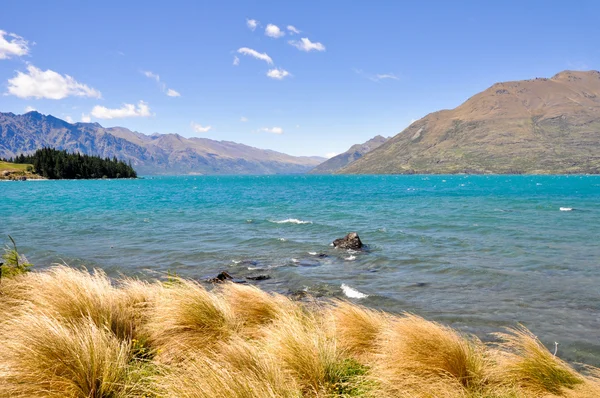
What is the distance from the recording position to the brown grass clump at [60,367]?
4.73 m

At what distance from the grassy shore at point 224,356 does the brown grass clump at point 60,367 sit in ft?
0.05

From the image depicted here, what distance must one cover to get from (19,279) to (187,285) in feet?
16.4

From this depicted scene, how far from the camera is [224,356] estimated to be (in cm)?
566

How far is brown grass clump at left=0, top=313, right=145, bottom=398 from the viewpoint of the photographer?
186 inches

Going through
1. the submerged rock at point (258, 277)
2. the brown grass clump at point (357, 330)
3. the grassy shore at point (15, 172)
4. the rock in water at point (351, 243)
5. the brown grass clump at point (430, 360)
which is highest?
the grassy shore at point (15, 172)

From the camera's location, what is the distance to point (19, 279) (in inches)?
388

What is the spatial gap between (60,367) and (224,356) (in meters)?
2.25

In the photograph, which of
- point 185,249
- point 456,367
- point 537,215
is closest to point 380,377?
point 456,367

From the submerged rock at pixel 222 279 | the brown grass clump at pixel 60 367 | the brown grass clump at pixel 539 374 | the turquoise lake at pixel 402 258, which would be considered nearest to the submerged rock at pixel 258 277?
the turquoise lake at pixel 402 258

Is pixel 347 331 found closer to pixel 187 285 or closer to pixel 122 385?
pixel 187 285

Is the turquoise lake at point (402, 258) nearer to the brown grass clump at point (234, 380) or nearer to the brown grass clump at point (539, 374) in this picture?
the brown grass clump at point (539, 374)

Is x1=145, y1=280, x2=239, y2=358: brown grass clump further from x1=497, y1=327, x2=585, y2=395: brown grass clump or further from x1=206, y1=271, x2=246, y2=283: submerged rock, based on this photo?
x1=206, y1=271, x2=246, y2=283: submerged rock

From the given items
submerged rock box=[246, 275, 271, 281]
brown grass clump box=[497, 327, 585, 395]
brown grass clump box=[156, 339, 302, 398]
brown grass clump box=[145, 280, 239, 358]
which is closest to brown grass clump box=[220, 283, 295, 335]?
brown grass clump box=[145, 280, 239, 358]

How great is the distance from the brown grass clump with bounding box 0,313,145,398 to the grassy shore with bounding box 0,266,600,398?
16mm
